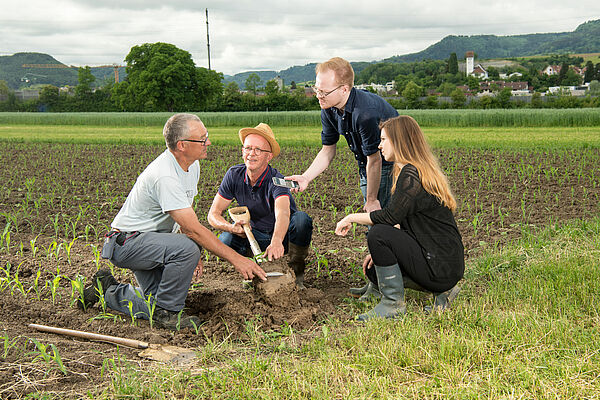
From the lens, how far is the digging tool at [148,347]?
3.59m

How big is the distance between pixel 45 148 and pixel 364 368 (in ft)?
55.6

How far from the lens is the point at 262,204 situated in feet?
16.2

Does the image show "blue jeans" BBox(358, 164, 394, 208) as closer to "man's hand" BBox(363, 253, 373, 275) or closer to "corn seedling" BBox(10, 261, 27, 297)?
"man's hand" BBox(363, 253, 373, 275)

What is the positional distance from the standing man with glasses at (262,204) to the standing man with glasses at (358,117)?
249 mm

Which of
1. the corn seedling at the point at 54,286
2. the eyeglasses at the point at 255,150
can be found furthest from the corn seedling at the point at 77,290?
the eyeglasses at the point at 255,150

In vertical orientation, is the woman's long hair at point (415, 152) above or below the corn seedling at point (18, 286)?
above

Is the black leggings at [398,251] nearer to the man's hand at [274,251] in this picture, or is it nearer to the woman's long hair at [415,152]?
the woman's long hair at [415,152]

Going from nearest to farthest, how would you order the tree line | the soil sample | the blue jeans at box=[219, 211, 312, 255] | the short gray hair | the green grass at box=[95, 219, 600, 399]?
1. the green grass at box=[95, 219, 600, 399]
2. the short gray hair
3. the soil sample
4. the blue jeans at box=[219, 211, 312, 255]
5. the tree line

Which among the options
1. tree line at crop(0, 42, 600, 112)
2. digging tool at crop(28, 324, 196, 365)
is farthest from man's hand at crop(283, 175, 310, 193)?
tree line at crop(0, 42, 600, 112)

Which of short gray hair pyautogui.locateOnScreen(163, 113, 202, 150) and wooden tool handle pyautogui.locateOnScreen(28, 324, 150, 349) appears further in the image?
short gray hair pyautogui.locateOnScreen(163, 113, 202, 150)

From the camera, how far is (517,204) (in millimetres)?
8281

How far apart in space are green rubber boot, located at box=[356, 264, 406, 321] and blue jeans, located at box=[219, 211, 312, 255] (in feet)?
3.24

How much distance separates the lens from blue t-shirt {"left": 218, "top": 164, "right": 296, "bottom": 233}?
4.84 meters

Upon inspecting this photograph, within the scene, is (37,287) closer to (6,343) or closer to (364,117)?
(6,343)
